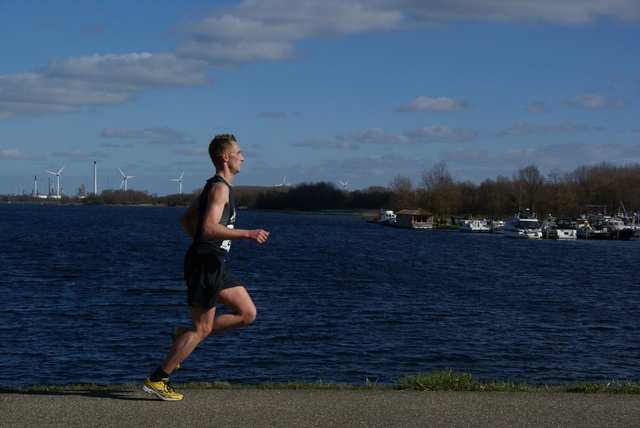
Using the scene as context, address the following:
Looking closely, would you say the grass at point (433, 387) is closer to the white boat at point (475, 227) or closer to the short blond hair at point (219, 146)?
the short blond hair at point (219, 146)

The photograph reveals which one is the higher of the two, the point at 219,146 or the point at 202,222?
the point at 219,146

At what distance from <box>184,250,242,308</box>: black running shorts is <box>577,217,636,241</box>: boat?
112488mm

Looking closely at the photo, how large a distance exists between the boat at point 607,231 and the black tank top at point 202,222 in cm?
11236

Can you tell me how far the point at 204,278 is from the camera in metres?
6.96

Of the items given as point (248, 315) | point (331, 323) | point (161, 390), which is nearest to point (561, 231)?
point (331, 323)

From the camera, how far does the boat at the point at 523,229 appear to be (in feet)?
357

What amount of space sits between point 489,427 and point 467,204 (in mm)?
173352

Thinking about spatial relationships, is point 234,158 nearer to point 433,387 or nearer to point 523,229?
point 433,387

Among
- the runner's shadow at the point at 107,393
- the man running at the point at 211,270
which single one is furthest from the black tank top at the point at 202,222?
the runner's shadow at the point at 107,393

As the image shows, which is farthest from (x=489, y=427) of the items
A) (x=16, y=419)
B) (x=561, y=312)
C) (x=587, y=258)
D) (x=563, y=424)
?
(x=587, y=258)

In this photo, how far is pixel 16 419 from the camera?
6.36 m

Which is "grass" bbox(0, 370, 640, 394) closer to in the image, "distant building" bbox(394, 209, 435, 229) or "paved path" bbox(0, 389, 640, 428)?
"paved path" bbox(0, 389, 640, 428)

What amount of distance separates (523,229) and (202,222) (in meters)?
108

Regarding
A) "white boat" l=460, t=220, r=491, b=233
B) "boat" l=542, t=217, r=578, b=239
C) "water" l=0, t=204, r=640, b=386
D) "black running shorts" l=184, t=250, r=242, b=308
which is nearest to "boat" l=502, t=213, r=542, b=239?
"boat" l=542, t=217, r=578, b=239
